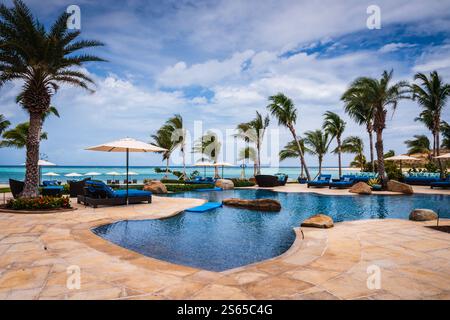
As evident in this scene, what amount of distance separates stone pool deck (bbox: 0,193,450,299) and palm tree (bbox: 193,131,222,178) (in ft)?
96.5

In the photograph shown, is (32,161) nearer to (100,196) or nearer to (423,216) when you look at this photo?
(100,196)

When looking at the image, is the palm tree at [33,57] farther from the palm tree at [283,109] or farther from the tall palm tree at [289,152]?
the tall palm tree at [289,152]

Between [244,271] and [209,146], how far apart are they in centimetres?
3195

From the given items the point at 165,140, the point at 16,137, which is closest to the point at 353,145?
the point at 165,140

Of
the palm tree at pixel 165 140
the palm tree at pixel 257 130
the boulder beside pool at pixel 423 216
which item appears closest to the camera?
the boulder beside pool at pixel 423 216

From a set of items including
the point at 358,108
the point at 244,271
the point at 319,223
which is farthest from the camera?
the point at 358,108

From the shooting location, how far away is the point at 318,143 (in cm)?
3164

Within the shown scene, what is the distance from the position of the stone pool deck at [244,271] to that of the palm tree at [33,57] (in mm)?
5906

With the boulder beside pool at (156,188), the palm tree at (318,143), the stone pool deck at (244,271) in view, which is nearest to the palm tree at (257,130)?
the palm tree at (318,143)

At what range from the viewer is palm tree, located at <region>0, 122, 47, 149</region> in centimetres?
2158

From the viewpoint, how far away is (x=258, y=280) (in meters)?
3.52

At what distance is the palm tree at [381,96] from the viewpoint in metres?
20.0

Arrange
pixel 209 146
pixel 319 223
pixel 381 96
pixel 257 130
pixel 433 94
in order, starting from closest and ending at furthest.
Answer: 1. pixel 319 223
2. pixel 381 96
3. pixel 433 94
4. pixel 257 130
5. pixel 209 146
